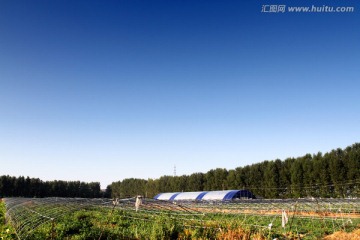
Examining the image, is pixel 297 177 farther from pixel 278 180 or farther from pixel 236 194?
pixel 236 194

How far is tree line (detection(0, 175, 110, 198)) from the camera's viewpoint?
7589cm

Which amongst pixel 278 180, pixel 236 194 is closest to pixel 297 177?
pixel 278 180

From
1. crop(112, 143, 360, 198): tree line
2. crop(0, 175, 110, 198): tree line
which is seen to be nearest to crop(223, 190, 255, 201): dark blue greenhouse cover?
crop(112, 143, 360, 198): tree line

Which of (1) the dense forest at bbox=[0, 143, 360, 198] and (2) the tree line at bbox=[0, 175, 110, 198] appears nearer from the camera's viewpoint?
(1) the dense forest at bbox=[0, 143, 360, 198]

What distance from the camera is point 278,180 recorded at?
48.0 meters

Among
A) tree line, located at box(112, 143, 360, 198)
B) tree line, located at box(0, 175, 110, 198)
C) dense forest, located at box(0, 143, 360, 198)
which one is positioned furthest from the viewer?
tree line, located at box(0, 175, 110, 198)

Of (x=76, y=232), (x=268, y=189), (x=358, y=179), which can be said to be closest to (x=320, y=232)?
(x=76, y=232)

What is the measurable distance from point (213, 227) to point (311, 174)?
3552cm

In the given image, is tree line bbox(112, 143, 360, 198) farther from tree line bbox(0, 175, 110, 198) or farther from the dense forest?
tree line bbox(0, 175, 110, 198)

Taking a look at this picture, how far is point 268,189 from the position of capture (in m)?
48.6

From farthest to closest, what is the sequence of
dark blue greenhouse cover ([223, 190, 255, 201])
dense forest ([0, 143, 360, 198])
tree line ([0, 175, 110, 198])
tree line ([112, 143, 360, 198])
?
tree line ([0, 175, 110, 198]), dark blue greenhouse cover ([223, 190, 255, 201]), dense forest ([0, 143, 360, 198]), tree line ([112, 143, 360, 198])

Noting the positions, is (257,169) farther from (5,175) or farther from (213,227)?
(5,175)

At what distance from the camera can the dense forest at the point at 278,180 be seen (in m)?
39.3

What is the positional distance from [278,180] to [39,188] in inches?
2472
